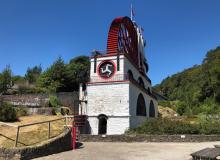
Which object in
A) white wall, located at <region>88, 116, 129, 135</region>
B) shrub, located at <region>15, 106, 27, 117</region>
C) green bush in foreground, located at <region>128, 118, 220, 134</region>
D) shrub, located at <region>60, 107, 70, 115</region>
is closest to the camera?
green bush in foreground, located at <region>128, 118, 220, 134</region>

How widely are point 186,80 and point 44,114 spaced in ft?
295

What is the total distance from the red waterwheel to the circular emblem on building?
1.53m

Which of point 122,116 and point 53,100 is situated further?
point 53,100

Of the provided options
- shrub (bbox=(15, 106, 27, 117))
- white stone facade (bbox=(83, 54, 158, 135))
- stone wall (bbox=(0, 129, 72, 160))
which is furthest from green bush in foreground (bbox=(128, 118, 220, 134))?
shrub (bbox=(15, 106, 27, 117))

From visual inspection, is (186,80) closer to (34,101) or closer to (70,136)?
(34,101)

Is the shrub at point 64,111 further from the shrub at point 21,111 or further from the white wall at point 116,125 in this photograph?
the shrub at point 21,111

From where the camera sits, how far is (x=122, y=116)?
29.2 meters

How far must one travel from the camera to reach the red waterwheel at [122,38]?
1297 inches

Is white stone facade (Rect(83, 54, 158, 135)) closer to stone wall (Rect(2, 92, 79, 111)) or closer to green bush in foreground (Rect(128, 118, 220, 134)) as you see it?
stone wall (Rect(2, 92, 79, 111))

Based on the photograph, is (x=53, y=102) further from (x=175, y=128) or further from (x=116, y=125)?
(x=175, y=128)

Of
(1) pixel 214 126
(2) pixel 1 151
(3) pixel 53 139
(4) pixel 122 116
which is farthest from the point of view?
(4) pixel 122 116

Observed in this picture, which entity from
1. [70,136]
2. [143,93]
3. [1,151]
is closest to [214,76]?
[143,93]

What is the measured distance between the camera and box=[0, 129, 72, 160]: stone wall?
1432cm

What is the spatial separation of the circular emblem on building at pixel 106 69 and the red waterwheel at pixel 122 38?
153 cm
